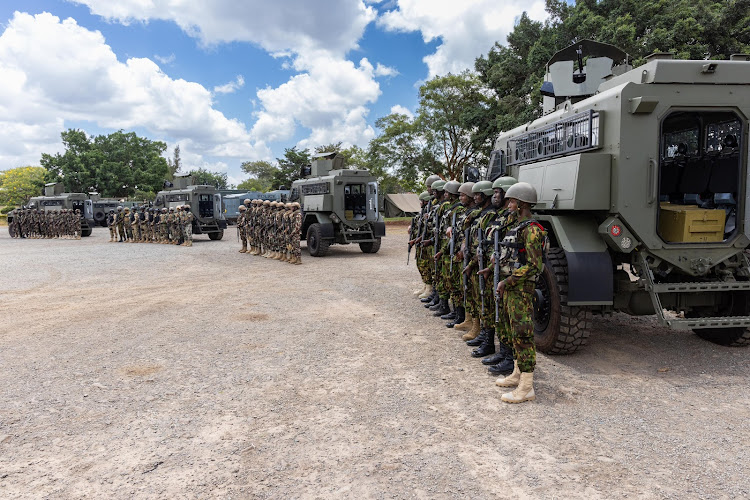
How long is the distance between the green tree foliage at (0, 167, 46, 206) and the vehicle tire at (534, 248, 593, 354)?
5583 centimetres

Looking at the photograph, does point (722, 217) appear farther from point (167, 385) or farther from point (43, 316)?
point (43, 316)

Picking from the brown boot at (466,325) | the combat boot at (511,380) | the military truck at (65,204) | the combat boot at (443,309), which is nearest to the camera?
the combat boot at (511,380)

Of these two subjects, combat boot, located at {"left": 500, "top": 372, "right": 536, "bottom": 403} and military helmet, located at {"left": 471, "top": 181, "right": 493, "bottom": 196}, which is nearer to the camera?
combat boot, located at {"left": 500, "top": 372, "right": 536, "bottom": 403}

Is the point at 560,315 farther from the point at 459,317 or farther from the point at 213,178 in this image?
the point at 213,178

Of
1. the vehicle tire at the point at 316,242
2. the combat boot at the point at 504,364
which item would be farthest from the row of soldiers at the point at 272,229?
the combat boot at the point at 504,364

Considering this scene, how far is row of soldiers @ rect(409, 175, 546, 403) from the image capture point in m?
3.77

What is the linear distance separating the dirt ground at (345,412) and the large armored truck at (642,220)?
470 mm

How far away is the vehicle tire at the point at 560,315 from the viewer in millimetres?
4531

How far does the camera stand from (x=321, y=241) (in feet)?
44.2

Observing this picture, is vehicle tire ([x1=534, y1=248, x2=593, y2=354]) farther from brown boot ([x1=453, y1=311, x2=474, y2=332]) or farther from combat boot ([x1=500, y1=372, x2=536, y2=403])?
brown boot ([x1=453, y1=311, x2=474, y2=332])

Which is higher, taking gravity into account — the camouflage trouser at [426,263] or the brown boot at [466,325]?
the camouflage trouser at [426,263]

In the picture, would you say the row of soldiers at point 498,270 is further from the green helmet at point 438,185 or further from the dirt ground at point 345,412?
the green helmet at point 438,185

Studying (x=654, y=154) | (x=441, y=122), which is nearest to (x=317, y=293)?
(x=654, y=154)

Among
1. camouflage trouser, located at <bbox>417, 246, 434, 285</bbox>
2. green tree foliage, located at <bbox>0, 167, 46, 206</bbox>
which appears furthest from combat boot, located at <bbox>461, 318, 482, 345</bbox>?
green tree foliage, located at <bbox>0, 167, 46, 206</bbox>
